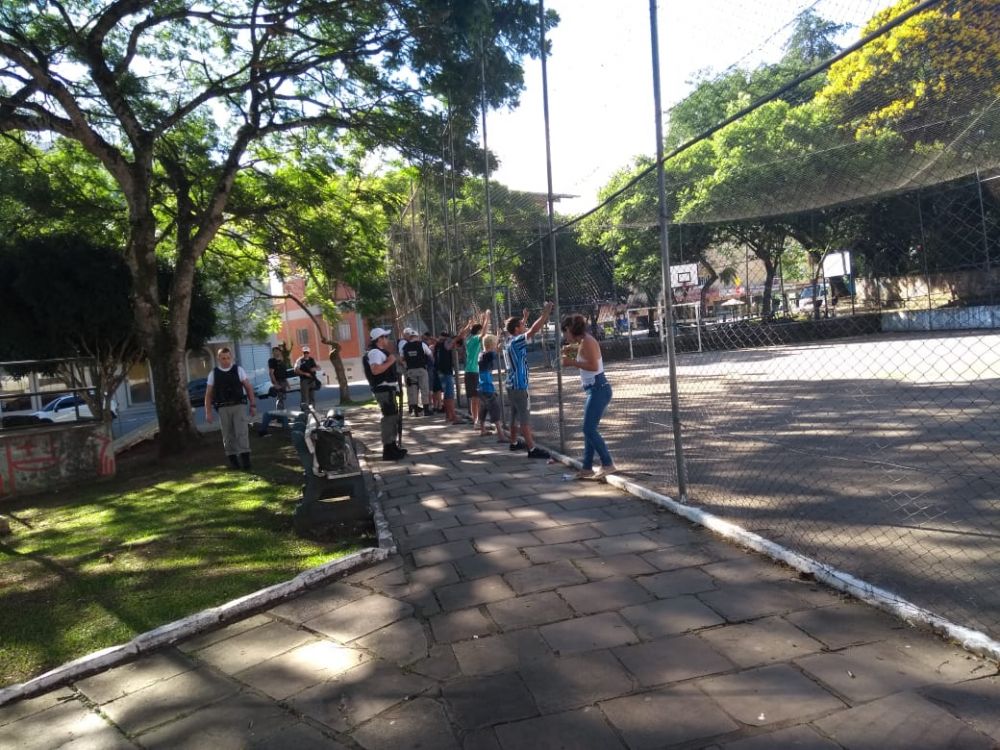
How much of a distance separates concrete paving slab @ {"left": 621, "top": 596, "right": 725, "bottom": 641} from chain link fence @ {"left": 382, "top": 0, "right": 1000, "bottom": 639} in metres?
0.95

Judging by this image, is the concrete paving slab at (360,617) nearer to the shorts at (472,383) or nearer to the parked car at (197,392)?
the shorts at (472,383)

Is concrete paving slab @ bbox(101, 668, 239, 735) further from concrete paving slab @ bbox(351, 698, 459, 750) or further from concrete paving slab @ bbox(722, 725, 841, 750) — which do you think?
concrete paving slab @ bbox(722, 725, 841, 750)

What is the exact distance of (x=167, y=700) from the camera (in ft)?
10.7

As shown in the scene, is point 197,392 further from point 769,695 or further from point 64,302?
point 769,695

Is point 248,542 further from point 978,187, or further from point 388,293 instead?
point 388,293

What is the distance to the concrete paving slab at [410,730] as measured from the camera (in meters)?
2.68

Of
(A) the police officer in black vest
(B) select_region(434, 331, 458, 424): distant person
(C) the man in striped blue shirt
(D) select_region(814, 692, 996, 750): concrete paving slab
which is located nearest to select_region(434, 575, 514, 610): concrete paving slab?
(D) select_region(814, 692, 996, 750): concrete paving slab

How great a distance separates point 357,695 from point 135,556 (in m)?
3.42

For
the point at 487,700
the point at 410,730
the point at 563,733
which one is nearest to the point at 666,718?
the point at 563,733

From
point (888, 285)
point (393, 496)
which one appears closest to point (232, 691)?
point (393, 496)

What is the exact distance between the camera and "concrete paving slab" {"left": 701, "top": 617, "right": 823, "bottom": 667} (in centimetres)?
304

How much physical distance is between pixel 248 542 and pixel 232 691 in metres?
2.49

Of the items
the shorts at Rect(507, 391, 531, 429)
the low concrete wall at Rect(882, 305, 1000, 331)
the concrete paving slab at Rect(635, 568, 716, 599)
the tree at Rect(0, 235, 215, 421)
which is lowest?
the concrete paving slab at Rect(635, 568, 716, 599)

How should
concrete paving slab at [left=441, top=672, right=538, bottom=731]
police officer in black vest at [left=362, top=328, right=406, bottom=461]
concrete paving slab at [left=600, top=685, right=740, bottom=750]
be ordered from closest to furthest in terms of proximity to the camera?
concrete paving slab at [left=600, top=685, right=740, bottom=750], concrete paving slab at [left=441, top=672, right=538, bottom=731], police officer in black vest at [left=362, top=328, right=406, bottom=461]
